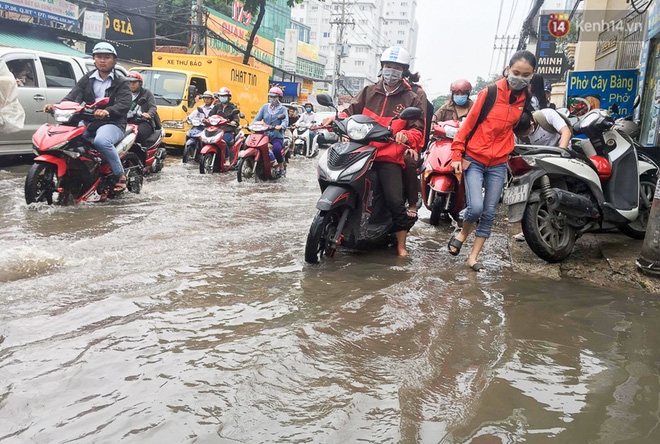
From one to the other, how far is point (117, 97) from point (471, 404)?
594 cm

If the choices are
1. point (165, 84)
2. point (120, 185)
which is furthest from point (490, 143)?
point (165, 84)

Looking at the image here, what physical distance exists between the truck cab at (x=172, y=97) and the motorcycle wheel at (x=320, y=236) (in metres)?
10.2

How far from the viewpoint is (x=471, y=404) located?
2.49 metres

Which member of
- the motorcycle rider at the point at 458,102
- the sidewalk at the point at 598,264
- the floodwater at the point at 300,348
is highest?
the motorcycle rider at the point at 458,102

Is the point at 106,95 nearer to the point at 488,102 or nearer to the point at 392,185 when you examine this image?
the point at 392,185

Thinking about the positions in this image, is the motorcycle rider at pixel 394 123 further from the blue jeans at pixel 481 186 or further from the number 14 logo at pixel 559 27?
the number 14 logo at pixel 559 27

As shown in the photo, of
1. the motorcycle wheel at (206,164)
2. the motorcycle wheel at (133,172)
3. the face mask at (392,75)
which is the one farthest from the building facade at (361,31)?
→ the face mask at (392,75)

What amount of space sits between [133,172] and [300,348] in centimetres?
585

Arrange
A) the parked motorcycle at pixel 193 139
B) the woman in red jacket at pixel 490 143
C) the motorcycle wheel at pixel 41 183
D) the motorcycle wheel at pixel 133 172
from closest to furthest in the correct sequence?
the woman in red jacket at pixel 490 143, the motorcycle wheel at pixel 41 183, the motorcycle wheel at pixel 133 172, the parked motorcycle at pixel 193 139

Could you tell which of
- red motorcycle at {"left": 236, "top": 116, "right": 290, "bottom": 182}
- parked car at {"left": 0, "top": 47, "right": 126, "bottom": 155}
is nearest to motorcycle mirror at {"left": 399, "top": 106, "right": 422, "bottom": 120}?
red motorcycle at {"left": 236, "top": 116, "right": 290, "bottom": 182}

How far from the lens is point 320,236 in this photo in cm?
480

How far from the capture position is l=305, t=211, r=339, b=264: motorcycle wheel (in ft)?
15.6

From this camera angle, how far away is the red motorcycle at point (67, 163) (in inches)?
256

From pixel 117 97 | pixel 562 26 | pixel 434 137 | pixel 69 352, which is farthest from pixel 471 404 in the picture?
pixel 562 26
